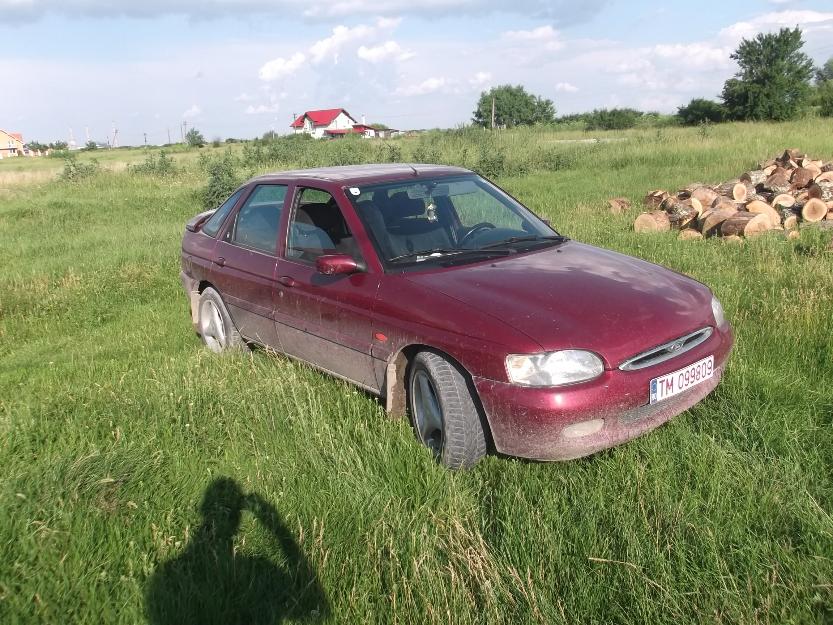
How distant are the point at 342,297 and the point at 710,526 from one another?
2412 millimetres

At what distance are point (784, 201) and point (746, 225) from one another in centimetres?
233

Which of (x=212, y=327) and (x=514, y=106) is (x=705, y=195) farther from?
(x=514, y=106)

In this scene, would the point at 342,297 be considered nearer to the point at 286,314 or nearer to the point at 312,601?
the point at 286,314

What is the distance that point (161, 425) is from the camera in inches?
157

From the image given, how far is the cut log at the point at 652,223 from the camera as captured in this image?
1111cm

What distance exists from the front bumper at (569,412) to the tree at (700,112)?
4309 cm

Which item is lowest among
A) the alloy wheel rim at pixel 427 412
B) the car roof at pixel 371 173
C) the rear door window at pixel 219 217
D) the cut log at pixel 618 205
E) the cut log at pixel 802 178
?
the alloy wheel rim at pixel 427 412

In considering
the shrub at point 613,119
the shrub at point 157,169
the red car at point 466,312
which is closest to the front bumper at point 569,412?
the red car at point 466,312

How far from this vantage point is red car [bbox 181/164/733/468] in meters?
3.24

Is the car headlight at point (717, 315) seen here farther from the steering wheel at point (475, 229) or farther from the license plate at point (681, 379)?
the steering wheel at point (475, 229)

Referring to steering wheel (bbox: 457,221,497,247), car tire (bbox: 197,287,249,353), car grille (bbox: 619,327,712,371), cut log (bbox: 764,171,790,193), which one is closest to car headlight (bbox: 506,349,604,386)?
car grille (bbox: 619,327,712,371)

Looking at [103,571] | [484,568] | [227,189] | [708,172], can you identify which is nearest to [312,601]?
[484,568]

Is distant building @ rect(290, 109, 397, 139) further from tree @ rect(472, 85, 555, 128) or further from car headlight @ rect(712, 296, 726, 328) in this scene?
car headlight @ rect(712, 296, 726, 328)

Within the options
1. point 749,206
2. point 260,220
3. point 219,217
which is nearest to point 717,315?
point 260,220
